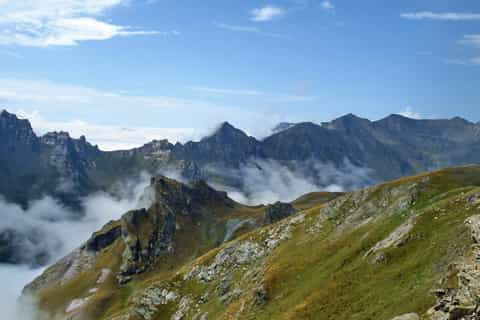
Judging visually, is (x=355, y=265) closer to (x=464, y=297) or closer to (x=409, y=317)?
(x=409, y=317)

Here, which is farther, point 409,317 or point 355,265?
point 355,265

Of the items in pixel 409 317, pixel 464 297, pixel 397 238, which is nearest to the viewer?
pixel 464 297

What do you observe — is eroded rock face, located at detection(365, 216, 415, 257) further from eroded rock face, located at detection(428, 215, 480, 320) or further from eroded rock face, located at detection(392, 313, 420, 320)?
eroded rock face, located at detection(428, 215, 480, 320)

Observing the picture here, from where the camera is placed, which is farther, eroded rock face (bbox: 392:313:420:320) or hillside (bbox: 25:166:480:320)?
hillside (bbox: 25:166:480:320)

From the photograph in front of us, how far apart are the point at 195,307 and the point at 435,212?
64.5 m

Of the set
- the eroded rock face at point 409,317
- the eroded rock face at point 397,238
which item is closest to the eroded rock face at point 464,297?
the eroded rock face at point 409,317

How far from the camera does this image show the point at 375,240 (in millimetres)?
76125

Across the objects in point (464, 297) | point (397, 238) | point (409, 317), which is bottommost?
point (409, 317)

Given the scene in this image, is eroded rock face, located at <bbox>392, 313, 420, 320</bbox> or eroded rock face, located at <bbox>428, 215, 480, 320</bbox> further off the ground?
eroded rock face, located at <bbox>428, 215, 480, 320</bbox>

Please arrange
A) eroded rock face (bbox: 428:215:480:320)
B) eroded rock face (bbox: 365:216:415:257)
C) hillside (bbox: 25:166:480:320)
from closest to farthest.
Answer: eroded rock face (bbox: 428:215:480:320) → hillside (bbox: 25:166:480:320) → eroded rock face (bbox: 365:216:415:257)

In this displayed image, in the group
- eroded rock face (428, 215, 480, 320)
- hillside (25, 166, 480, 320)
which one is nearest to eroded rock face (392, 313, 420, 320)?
hillside (25, 166, 480, 320)

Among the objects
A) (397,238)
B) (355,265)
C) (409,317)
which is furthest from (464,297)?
(355,265)

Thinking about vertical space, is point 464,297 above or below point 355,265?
above

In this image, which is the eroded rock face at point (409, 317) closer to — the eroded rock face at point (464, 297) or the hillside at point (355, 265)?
the hillside at point (355, 265)
